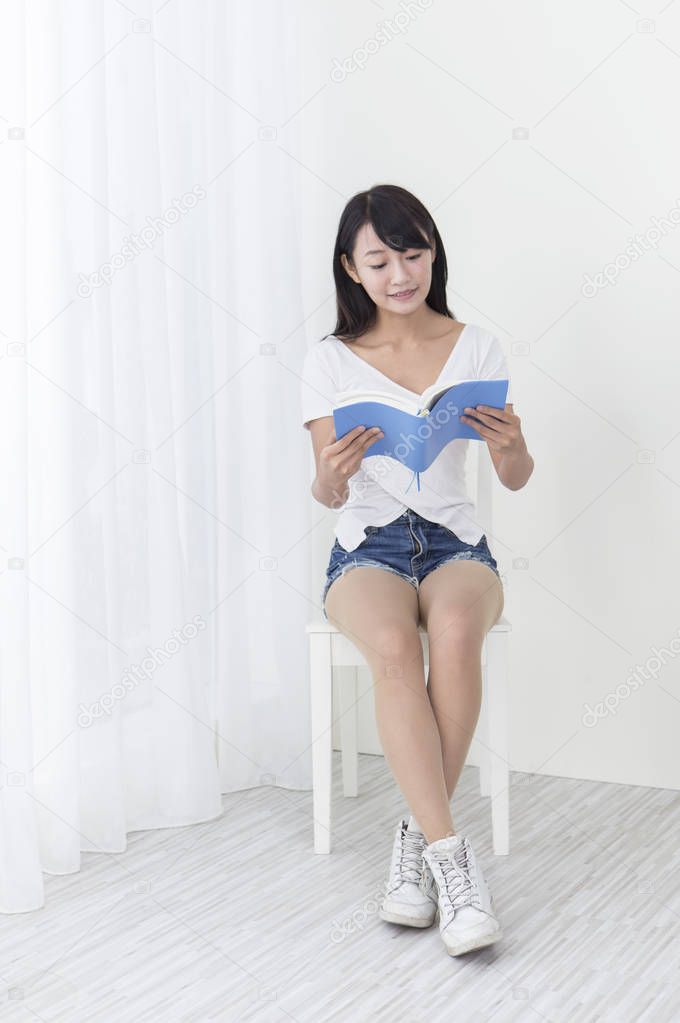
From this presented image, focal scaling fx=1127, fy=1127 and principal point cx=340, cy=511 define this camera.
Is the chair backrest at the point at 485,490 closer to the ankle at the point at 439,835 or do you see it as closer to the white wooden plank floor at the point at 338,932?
the white wooden plank floor at the point at 338,932

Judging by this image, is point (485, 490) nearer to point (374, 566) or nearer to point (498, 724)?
point (374, 566)

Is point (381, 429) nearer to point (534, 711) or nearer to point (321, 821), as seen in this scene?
point (321, 821)

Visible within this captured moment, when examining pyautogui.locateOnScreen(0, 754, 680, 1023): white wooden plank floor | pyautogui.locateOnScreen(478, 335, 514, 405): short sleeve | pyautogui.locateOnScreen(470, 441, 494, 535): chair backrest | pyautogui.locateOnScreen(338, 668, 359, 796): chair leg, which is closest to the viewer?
pyautogui.locateOnScreen(0, 754, 680, 1023): white wooden plank floor

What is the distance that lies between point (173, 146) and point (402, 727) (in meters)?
1.10

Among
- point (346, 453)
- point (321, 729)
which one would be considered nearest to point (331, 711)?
point (321, 729)

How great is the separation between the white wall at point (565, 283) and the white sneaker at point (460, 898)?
0.76 metres

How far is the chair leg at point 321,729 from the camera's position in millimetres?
1858

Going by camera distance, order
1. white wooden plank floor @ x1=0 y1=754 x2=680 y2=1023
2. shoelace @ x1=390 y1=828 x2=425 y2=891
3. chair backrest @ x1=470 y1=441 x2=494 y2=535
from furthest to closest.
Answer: chair backrest @ x1=470 y1=441 x2=494 y2=535
shoelace @ x1=390 y1=828 x2=425 y2=891
white wooden plank floor @ x1=0 y1=754 x2=680 y2=1023

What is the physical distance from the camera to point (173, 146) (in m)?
2.00

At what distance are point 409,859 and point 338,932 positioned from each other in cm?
14

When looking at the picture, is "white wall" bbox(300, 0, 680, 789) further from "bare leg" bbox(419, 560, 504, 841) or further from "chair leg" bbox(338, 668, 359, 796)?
"bare leg" bbox(419, 560, 504, 841)

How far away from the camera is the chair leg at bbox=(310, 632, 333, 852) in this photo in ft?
6.10

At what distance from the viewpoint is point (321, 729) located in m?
1.86

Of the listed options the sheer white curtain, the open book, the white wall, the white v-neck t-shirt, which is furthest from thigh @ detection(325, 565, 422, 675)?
the white wall
